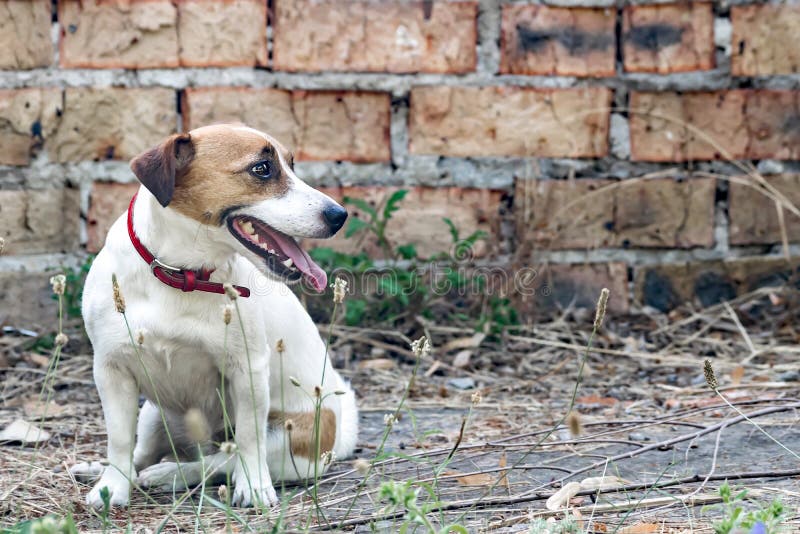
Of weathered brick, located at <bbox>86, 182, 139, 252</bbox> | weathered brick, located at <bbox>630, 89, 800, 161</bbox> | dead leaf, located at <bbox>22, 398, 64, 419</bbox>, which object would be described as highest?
weathered brick, located at <bbox>630, 89, 800, 161</bbox>

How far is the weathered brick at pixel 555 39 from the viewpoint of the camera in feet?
10.1

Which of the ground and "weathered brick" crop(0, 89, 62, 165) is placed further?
"weathered brick" crop(0, 89, 62, 165)

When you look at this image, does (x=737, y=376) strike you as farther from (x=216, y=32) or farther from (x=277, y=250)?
(x=216, y=32)

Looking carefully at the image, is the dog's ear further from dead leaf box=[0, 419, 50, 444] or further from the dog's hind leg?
dead leaf box=[0, 419, 50, 444]

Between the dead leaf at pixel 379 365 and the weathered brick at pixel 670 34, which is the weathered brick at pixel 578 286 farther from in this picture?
the weathered brick at pixel 670 34

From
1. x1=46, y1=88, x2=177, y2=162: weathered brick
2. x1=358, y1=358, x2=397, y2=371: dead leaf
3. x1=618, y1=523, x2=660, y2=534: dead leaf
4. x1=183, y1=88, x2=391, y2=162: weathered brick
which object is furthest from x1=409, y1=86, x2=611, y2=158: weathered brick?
x1=618, y1=523, x2=660, y2=534: dead leaf

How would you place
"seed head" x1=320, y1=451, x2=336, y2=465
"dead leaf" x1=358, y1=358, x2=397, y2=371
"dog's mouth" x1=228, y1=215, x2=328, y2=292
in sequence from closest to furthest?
1. "seed head" x1=320, y1=451, x2=336, y2=465
2. "dog's mouth" x1=228, y1=215, x2=328, y2=292
3. "dead leaf" x1=358, y1=358, x2=397, y2=371

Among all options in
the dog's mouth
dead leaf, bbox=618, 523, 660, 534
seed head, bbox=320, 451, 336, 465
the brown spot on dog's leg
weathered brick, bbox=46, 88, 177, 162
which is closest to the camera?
dead leaf, bbox=618, 523, 660, 534

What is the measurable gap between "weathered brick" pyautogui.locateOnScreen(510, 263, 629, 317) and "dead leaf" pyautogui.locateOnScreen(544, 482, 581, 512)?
4.63 feet

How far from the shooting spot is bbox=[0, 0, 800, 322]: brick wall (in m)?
2.99

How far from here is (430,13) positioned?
3.07 metres

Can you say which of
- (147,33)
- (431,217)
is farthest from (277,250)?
(147,33)

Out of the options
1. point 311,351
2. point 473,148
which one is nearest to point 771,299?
point 473,148

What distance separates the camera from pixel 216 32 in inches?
118
